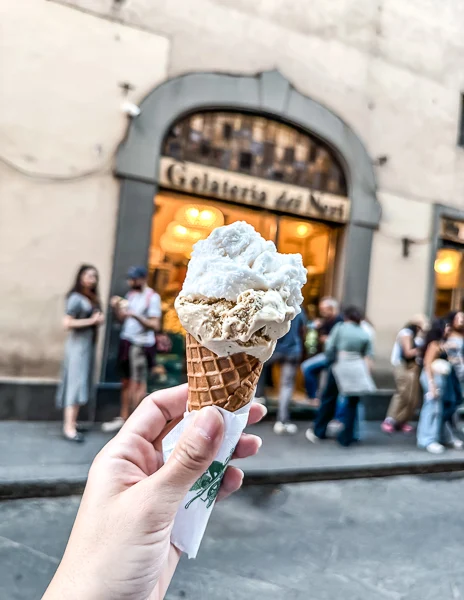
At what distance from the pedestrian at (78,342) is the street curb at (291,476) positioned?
1.45 meters

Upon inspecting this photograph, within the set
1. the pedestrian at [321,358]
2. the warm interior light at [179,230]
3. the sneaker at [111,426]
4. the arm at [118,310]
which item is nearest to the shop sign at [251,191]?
the warm interior light at [179,230]

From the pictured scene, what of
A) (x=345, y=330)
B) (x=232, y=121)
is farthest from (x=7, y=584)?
(x=232, y=121)

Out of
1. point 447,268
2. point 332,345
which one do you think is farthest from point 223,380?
point 447,268

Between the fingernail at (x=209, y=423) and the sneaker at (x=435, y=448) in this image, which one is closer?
the fingernail at (x=209, y=423)

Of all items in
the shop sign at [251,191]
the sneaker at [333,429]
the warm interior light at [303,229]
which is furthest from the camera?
the warm interior light at [303,229]

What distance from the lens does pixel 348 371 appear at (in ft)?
21.3

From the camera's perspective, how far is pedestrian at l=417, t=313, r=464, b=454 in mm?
6836

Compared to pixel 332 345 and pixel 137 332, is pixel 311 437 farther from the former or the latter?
pixel 137 332

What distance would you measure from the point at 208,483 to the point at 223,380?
40cm

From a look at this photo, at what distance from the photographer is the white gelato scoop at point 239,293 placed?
72.3 inches

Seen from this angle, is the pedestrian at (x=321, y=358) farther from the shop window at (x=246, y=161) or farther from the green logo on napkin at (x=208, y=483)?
the green logo on napkin at (x=208, y=483)

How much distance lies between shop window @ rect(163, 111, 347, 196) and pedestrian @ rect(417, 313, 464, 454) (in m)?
3.46

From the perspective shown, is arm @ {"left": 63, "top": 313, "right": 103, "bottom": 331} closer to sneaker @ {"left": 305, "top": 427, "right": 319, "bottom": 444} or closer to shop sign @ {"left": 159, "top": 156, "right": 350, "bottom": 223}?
shop sign @ {"left": 159, "top": 156, "right": 350, "bottom": 223}

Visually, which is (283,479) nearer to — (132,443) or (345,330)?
(345,330)
